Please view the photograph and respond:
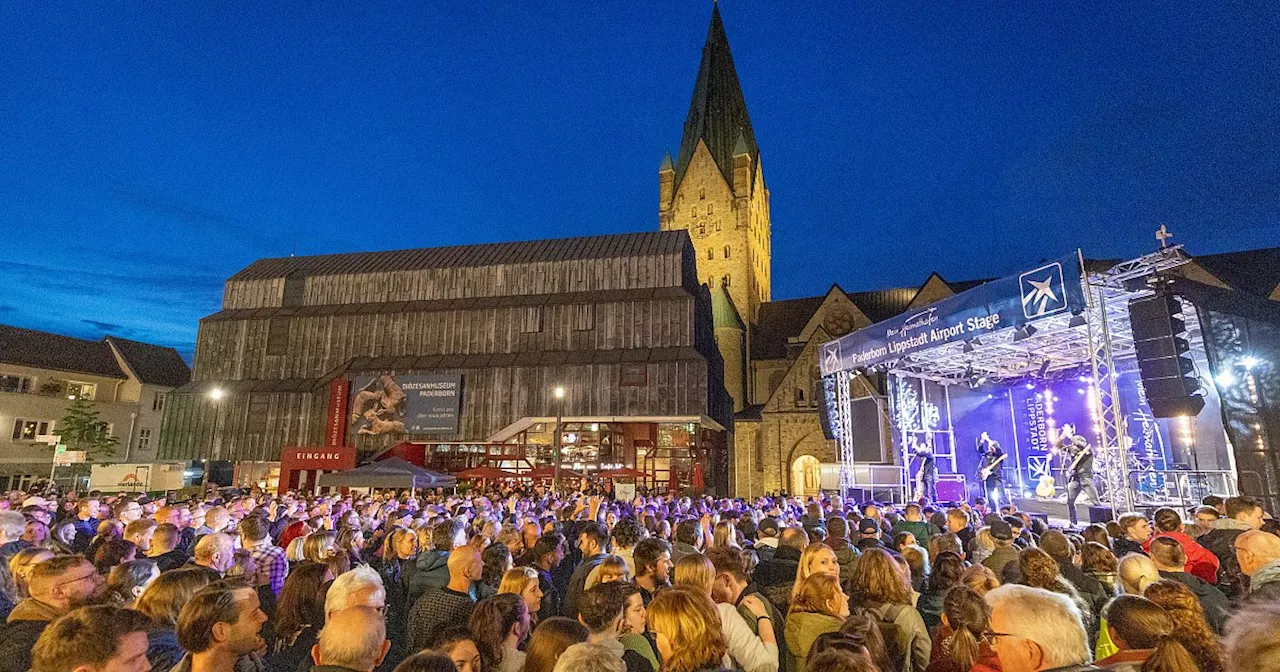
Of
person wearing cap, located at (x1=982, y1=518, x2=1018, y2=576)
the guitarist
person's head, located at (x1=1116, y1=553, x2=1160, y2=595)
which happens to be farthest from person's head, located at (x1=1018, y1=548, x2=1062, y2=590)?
the guitarist

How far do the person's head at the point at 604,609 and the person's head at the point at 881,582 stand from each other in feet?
4.96

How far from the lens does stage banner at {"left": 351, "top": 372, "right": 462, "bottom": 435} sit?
32.6m

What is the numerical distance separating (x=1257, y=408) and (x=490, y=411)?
2812 cm

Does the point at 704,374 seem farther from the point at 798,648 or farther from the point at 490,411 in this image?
the point at 798,648

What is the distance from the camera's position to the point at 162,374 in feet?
149

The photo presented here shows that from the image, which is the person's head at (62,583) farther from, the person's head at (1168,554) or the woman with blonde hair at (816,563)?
the person's head at (1168,554)

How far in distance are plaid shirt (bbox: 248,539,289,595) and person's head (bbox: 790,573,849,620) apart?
4213 millimetres

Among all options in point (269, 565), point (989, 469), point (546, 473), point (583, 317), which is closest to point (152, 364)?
point (546, 473)

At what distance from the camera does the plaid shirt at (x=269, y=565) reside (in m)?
5.31

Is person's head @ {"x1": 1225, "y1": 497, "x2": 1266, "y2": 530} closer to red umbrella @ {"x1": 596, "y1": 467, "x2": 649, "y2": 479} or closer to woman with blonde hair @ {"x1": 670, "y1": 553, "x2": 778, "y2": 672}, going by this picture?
woman with blonde hair @ {"x1": 670, "y1": 553, "x2": 778, "y2": 672}

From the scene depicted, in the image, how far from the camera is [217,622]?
288 centimetres

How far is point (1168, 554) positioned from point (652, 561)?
3.69 m

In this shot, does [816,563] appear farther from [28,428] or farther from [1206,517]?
[28,428]

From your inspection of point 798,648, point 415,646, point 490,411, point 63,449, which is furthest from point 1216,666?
point 63,449
